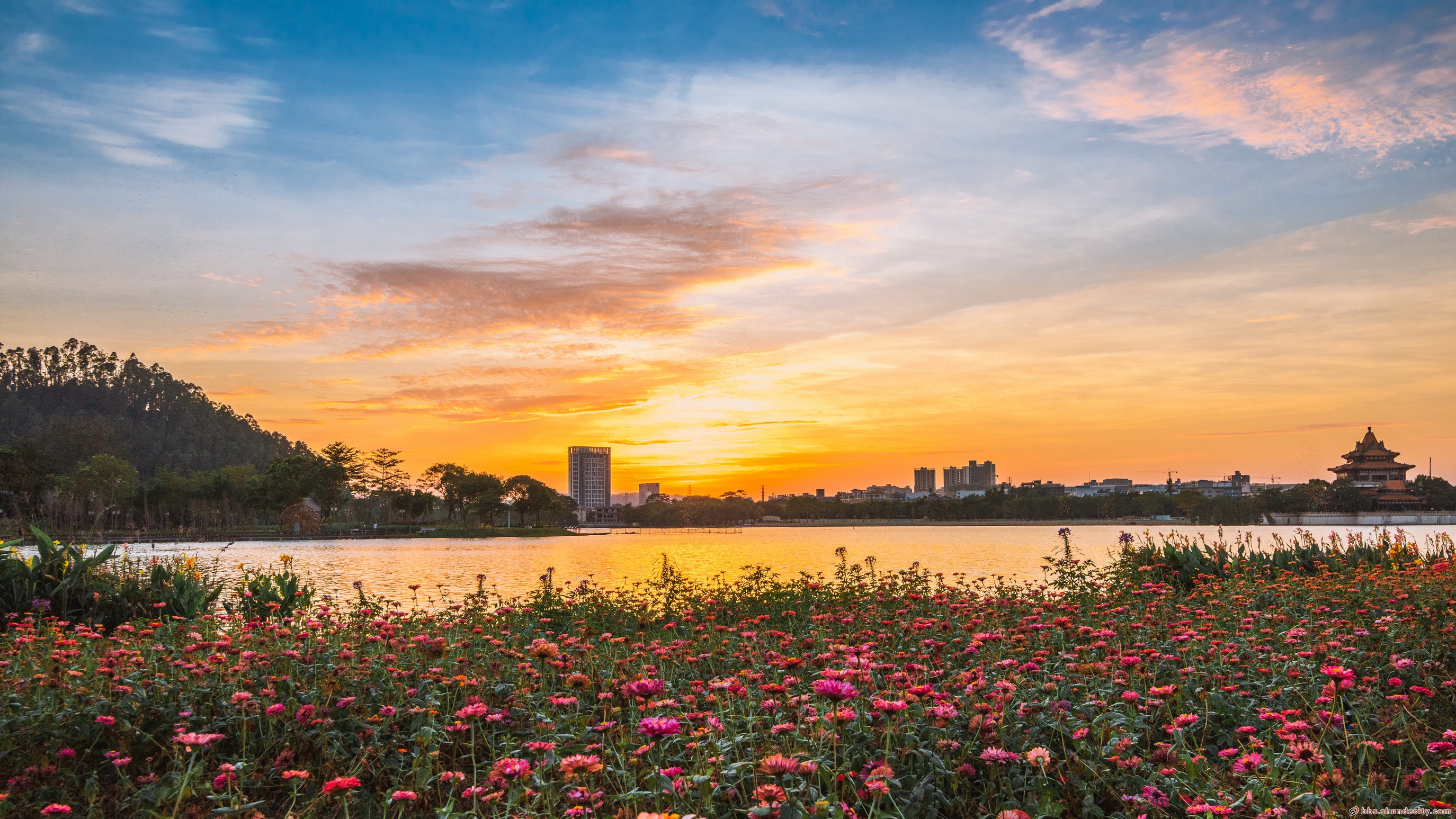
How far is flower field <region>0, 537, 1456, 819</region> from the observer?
10.5 ft

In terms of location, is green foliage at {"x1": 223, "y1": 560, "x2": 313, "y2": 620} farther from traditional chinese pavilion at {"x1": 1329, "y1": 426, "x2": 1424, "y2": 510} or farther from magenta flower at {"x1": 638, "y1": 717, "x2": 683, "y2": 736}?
traditional chinese pavilion at {"x1": 1329, "y1": 426, "x2": 1424, "y2": 510}

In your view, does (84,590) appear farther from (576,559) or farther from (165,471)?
(165,471)

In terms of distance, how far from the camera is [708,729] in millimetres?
3416

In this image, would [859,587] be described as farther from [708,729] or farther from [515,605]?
[708,729]

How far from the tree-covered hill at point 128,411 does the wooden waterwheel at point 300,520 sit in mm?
31346

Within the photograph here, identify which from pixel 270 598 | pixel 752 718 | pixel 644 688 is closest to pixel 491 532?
pixel 270 598

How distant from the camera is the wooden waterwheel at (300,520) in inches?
2876

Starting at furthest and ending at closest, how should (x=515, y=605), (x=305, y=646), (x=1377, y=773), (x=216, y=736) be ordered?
(x=515, y=605), (x=305, y=646), (x=1377, y=773), (x=216, y=736)

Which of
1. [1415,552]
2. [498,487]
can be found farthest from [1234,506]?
[1415,552]

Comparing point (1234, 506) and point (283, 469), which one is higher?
point (283, 469)

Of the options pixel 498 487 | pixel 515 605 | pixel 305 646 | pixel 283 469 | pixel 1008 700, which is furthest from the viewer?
pixel 498 487

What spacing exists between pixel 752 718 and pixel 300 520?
80495mm

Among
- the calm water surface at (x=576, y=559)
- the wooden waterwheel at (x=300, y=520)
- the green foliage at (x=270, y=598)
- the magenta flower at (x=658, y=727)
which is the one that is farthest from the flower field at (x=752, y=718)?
the wooden waterwheel at (x=300, y=520)

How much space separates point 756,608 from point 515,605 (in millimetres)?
2557
